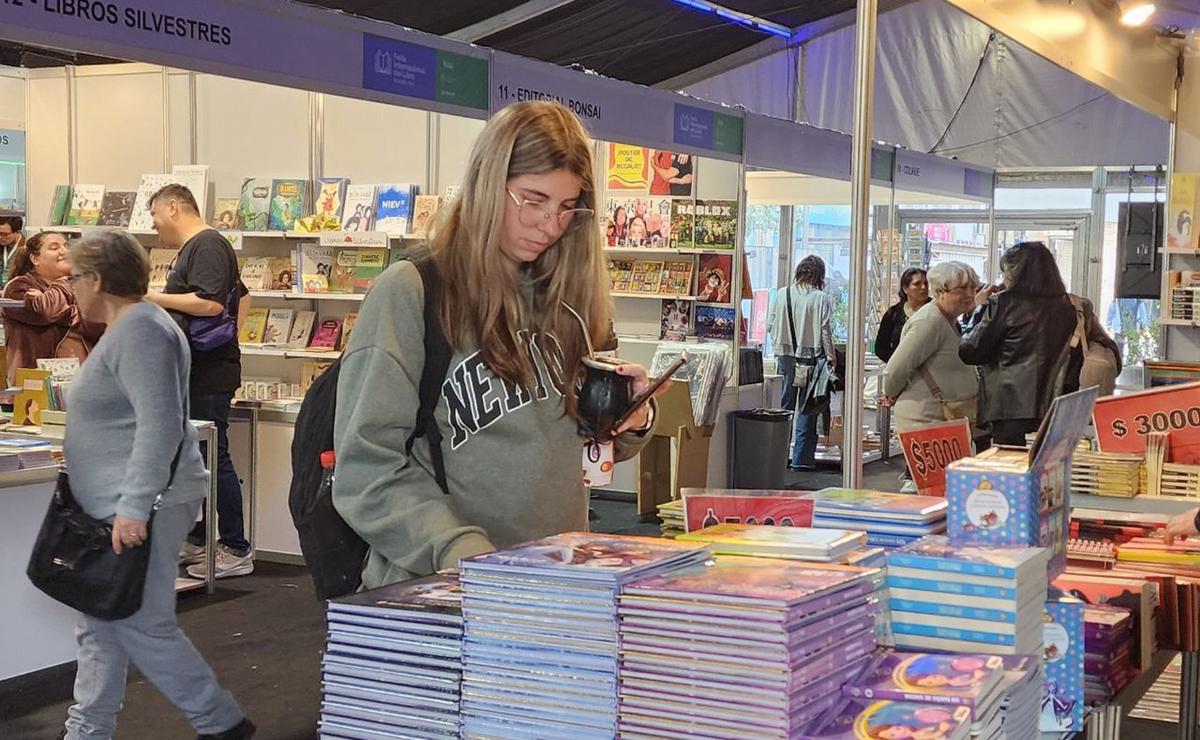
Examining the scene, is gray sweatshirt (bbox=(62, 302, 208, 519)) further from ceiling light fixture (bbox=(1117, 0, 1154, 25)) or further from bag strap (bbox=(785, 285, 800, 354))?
bag strap (bbox=(785, 285, 800, 354))

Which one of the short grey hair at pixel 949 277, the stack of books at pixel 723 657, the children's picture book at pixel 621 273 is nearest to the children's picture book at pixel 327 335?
the children's picture book at pixel 621 273

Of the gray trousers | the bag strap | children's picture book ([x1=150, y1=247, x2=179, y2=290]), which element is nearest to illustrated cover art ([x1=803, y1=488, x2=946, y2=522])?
the gray trousers

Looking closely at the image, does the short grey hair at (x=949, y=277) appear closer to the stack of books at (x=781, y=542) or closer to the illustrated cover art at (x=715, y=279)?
the illustrated cover art at (x=715, y=279)

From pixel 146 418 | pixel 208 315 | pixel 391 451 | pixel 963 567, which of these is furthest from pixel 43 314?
pixel 963 567

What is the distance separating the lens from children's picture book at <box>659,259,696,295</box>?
8.55 metres

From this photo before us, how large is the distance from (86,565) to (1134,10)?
16.2ft

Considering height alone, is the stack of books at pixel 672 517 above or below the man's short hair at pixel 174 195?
below

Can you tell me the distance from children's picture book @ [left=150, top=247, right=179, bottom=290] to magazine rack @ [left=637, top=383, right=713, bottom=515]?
9.92ft

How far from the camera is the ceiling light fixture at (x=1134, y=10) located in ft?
18.9

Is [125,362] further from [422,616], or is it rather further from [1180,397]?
[1180,397]

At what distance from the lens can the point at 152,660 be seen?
367cm

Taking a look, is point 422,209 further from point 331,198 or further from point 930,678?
point 930,678

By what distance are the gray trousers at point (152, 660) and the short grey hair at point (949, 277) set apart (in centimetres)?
403

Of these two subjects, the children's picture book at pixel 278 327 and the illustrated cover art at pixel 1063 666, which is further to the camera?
the children's picture book at pixel 278 327
